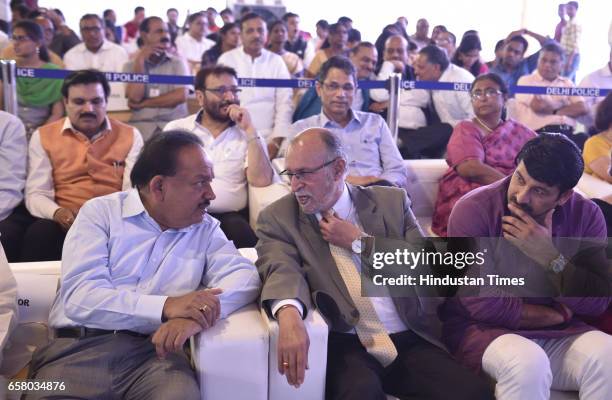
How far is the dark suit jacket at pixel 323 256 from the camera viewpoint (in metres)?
2.01

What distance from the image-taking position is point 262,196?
316 cm

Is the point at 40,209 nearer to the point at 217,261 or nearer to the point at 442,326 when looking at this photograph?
the point at 217,261

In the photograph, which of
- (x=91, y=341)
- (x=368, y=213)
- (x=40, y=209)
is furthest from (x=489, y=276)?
(x=40, y=209)

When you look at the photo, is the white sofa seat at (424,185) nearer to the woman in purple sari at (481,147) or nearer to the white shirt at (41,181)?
the woman in purple sari at (481,147)

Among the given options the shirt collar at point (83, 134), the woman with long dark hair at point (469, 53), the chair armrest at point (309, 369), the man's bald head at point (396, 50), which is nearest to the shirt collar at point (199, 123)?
the shirt collar at point (83, 134)

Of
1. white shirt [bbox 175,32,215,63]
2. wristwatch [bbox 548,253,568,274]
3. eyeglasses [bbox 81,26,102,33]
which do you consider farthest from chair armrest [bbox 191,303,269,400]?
white shirt [bbox 175,32,215,63]

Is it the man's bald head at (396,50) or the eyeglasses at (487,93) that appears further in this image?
the man's bald head at (396,50)

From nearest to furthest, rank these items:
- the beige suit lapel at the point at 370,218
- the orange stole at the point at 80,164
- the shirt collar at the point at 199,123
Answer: the beige suit lapel at the point at 370,218, the orange stole at the point at 80,164, the shirt collar at the point at 199,123

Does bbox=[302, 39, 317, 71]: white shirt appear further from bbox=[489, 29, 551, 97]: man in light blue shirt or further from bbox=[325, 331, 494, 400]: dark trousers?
bbox=[325, 331, 494, 400]: dark trousers

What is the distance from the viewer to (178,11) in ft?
38.2

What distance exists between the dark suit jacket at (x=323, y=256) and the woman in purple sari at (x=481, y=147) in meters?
1.11

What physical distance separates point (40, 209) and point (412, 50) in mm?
5875

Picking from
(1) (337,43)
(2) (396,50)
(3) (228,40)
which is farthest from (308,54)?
(2) (396,50)

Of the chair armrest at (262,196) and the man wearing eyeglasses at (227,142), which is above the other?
the man wearing eyeglasses at (227,142)
